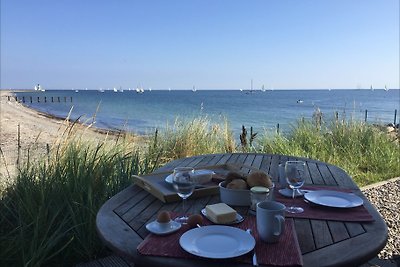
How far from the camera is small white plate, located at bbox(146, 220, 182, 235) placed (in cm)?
142

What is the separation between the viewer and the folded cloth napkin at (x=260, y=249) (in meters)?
1.20

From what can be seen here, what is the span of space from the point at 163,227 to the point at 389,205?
3.81 m

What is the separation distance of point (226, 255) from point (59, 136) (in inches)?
112

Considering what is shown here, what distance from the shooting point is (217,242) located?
4.33 feet

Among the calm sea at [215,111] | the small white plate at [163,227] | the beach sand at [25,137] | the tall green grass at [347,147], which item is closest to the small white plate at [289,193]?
the small white plate at [163,227]

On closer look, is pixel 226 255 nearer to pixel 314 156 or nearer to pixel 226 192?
pixel 226 192

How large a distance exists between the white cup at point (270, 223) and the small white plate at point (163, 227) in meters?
0.35

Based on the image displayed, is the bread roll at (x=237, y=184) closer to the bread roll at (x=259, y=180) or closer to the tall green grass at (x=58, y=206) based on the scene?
the bread roll at (x=259, y=180)

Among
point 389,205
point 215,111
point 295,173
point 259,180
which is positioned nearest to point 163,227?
point 259,180

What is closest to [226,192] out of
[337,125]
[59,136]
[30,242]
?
[30,242]

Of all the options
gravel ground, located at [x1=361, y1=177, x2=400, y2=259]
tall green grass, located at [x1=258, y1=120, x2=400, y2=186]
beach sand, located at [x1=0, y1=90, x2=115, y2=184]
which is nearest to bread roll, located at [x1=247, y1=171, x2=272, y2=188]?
gravel ground, located at [x1=361, y1=177, x2=400, y2=259]

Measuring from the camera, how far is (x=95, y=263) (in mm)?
2512

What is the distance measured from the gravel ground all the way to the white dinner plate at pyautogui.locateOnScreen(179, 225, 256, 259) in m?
2.34

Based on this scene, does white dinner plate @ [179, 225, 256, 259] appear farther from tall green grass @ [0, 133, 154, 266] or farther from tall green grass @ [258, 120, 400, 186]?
tall green grass @ [258, 120, 400, 186]
